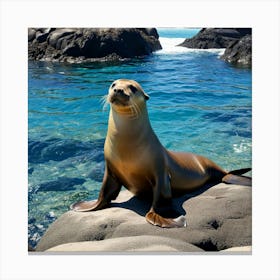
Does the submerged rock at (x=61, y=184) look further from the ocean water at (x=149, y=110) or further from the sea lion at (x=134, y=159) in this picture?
the sea lion at (x=134, y=159)

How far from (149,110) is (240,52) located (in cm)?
165

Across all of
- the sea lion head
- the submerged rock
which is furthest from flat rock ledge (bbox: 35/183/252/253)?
the sea lion head

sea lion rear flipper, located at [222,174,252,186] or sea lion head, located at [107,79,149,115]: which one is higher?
sea lion head, located at [107,79,149,115]

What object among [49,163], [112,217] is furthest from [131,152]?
[49,163]

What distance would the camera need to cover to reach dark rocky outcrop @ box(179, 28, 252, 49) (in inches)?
285

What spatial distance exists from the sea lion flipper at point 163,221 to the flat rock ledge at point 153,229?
0.05 m

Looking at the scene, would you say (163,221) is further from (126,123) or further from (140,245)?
(126,123)

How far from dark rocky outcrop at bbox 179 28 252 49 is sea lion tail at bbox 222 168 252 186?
1.81 meters

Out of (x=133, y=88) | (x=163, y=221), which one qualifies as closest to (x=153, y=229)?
(x=163, y=221)

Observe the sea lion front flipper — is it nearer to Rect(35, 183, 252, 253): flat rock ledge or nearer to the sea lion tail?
Rect(35, 183, 252, 253): flat rock ledge

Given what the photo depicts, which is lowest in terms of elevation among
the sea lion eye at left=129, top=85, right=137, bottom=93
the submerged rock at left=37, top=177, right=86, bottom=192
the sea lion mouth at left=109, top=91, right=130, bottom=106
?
the submerged rock at left=37, top=177, right=86, bottom=192

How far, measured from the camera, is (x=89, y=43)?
9.29m
